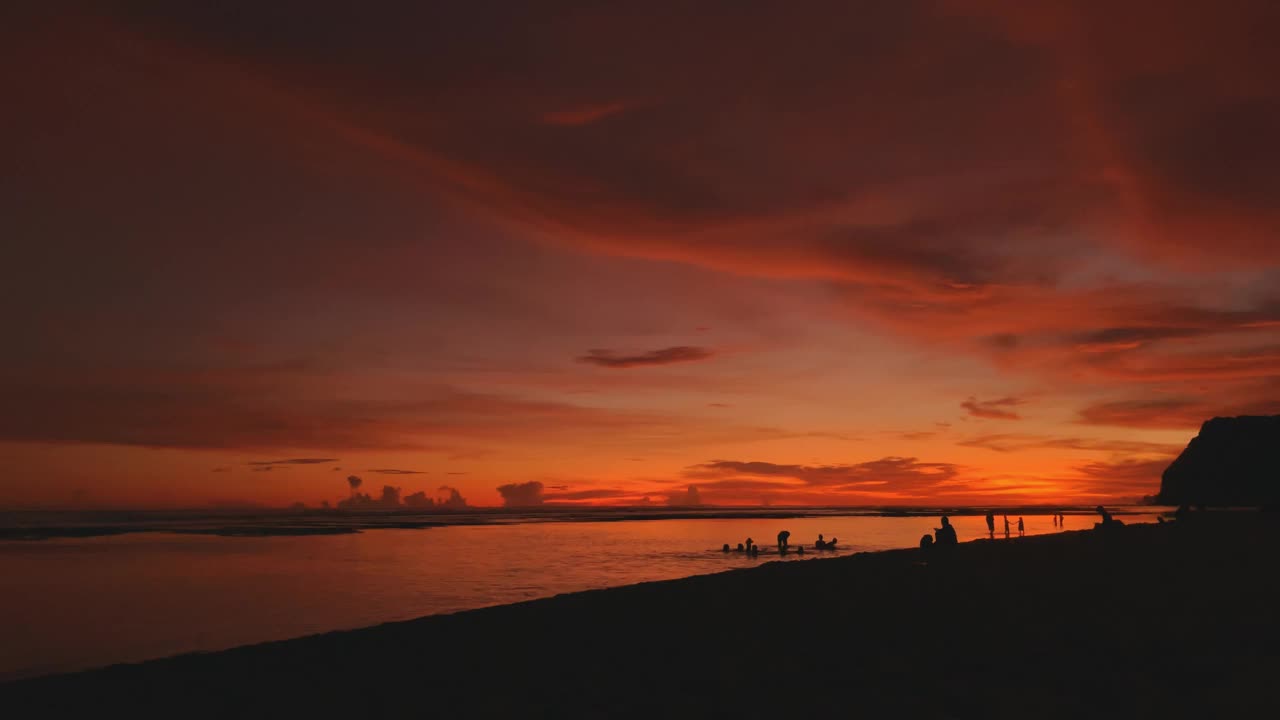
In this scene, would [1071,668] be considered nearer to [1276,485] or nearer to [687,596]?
[687,596]

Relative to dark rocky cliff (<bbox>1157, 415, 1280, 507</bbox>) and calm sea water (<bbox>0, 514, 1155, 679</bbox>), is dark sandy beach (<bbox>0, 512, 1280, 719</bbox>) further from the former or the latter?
dark rocky cliff (<bbox>1157, 415, 1280, 507</bbox>)

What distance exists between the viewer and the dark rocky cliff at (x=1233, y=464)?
165000 mm

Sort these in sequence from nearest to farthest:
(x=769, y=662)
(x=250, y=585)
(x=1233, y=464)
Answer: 1. (x=769, y=662)
2. (x=250, y=585)
3. (x=1233, y=464)

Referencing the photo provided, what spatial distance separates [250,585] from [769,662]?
26564 mm

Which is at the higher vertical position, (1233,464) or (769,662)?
(1233,464)

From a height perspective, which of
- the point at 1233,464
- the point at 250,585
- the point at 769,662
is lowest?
the point at 250,585

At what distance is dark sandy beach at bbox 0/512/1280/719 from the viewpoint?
10102 mm

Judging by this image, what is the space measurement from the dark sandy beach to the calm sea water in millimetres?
7034

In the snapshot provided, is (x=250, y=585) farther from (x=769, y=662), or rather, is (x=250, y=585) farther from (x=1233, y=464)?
(x=1233, y=464)

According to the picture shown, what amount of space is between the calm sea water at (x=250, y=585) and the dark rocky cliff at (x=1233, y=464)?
16111 centimetres

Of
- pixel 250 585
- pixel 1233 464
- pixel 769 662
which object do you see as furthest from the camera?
pixel 1233 464

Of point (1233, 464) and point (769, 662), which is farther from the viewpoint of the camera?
point (1233, 464)

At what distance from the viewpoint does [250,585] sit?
3150 centimetres

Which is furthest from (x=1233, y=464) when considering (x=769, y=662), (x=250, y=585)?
(x=769, y=662)
